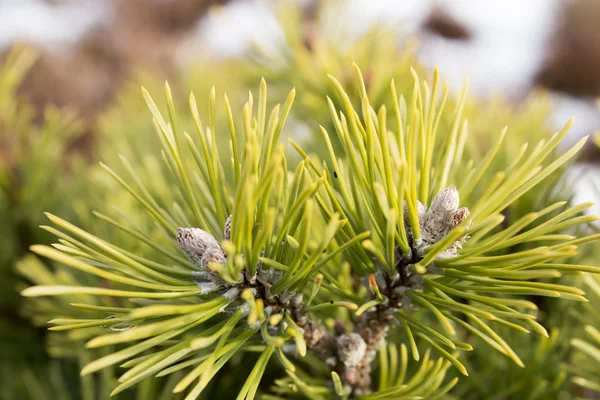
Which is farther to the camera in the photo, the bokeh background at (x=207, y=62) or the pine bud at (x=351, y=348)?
the bokeh background at (x=207, y=62)

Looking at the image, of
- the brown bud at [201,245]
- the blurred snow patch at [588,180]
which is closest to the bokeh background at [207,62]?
the blurred snow patch at [588,180]

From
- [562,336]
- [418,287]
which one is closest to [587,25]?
[562,336]

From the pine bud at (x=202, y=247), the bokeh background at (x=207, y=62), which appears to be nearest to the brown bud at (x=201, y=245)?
the pine bud at (x=202, y=247)

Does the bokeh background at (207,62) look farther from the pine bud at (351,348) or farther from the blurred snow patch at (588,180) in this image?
the pine bud at (351,348)

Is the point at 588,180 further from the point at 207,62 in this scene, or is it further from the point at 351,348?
the point at 207,62

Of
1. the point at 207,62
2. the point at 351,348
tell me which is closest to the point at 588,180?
the point at 351,348

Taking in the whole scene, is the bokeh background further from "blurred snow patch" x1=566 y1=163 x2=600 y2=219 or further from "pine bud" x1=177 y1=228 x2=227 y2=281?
"pine bud" x1=177 y1=228 x2=227 y2=281

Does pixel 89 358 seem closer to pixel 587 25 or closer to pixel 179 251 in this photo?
pixel 179 251

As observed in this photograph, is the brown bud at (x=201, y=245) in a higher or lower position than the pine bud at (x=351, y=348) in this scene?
higher
